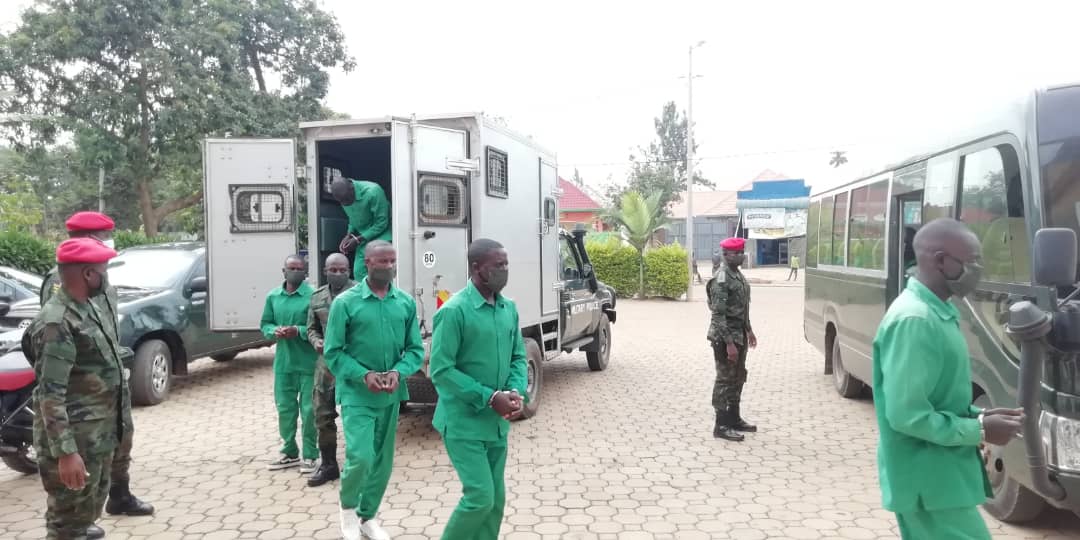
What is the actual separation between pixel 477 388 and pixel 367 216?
3.52 meters

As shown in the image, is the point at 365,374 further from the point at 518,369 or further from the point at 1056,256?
the point at 1056,256

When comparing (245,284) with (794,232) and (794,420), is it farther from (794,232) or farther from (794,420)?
(794,232)

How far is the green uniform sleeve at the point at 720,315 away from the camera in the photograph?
6.35 metres

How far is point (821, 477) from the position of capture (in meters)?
5.40

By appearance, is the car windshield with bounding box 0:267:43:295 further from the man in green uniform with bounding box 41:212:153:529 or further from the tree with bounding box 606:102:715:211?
the tree with bounding box 606:102:715:211

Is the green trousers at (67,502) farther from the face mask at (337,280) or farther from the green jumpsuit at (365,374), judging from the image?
the face mask at (337,280)

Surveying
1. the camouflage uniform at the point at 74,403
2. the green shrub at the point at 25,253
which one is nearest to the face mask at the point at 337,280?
the camouflage uniform at the point at 74,403

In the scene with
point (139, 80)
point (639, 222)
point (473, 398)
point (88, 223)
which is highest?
point (139, 80)

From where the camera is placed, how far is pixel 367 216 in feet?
21.0

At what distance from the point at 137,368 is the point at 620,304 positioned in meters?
14.9

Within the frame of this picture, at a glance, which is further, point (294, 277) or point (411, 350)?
point (294, 277)

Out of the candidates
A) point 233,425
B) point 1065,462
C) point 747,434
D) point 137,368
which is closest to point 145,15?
point 137,368

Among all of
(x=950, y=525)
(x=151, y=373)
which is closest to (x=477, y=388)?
(x=950, y=525)

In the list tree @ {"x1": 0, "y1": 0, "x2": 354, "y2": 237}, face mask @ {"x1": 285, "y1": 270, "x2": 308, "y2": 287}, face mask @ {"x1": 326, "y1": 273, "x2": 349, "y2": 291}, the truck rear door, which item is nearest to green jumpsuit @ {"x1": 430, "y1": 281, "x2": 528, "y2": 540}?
face mask @ {"x1": 326, "y1": 273, "x2": 349, "y2": 291}
